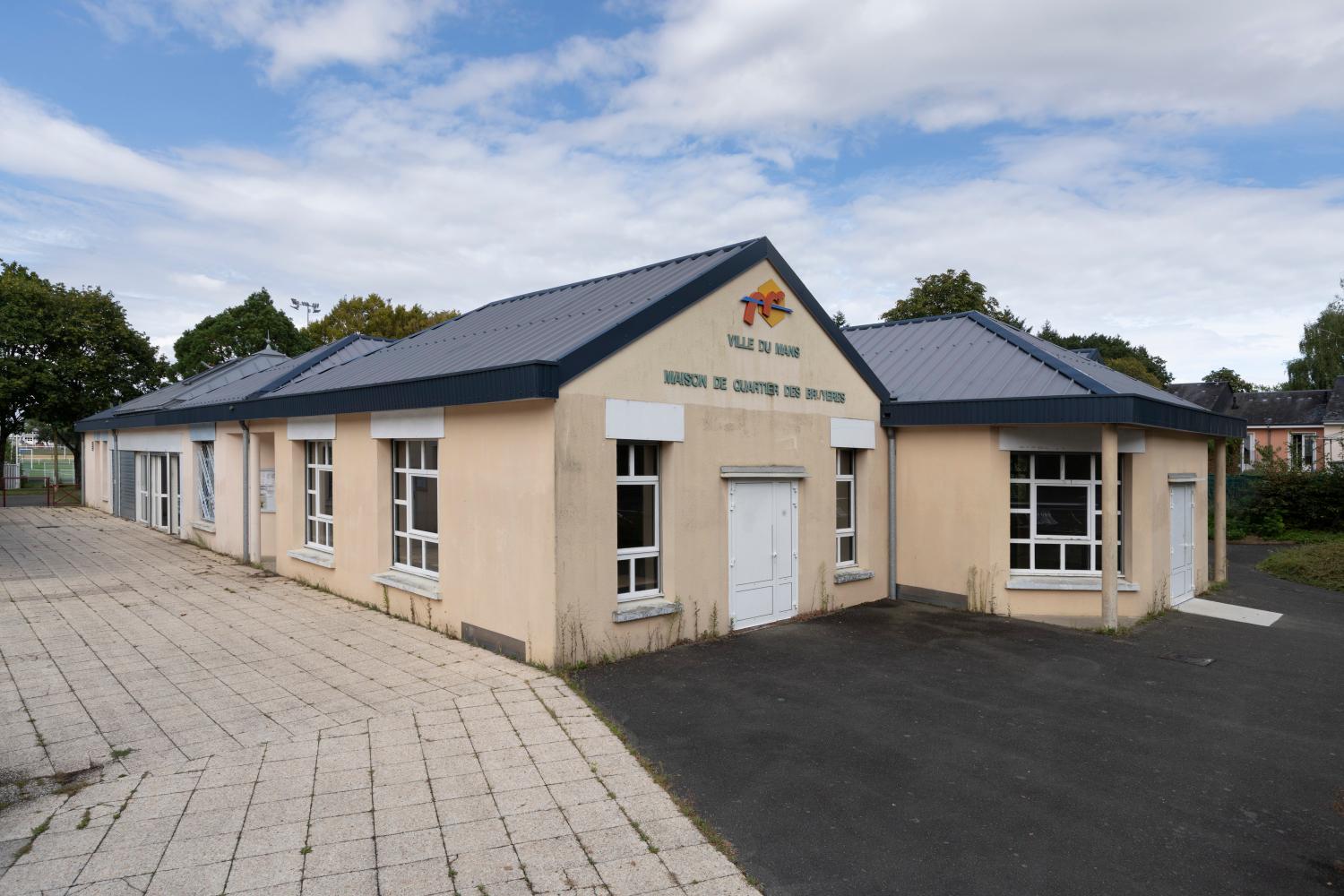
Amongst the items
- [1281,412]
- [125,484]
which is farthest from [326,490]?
[1281,412]

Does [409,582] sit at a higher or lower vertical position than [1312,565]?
higher

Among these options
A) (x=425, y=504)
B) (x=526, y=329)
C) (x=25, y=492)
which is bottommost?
(x=25, y=492)

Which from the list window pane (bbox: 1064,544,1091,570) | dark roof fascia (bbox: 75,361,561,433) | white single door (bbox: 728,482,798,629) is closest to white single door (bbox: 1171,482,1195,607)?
window pane (bbox: 1064,544,1091,570)

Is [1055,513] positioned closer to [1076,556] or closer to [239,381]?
[1076,556]

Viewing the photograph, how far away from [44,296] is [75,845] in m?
36.6

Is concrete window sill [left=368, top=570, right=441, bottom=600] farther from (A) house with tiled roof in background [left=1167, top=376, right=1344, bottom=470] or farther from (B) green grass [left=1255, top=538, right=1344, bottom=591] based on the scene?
(A) house with tiled roof in background [left=1167, top=376, right=1344, bottom=470]

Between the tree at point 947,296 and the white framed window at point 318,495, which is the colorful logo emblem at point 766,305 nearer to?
the white framed window at point 318,495

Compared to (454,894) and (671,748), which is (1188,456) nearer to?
(671,748)

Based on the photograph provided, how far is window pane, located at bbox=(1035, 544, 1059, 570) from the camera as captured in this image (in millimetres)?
11266

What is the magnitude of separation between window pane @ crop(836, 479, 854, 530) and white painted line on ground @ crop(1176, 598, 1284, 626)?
17.8 feet

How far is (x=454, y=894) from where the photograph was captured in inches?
158

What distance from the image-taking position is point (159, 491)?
20.2 metres

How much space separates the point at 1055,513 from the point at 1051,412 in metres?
1.67

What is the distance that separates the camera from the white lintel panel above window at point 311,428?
11633mm
